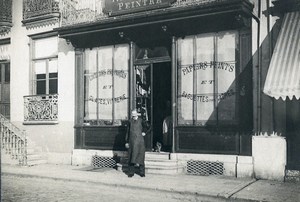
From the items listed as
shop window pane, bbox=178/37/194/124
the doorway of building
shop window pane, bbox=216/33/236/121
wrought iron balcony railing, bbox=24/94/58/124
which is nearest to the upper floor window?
wrought iron balcony railing, bbox=24/94/58/124

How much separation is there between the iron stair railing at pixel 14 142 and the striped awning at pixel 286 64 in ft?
29.3

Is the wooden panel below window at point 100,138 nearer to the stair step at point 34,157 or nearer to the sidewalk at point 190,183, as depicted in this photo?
the sidewalk at point 190,183

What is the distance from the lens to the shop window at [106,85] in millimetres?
13094

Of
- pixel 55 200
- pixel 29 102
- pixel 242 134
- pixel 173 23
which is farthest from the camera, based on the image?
pixel 29 102

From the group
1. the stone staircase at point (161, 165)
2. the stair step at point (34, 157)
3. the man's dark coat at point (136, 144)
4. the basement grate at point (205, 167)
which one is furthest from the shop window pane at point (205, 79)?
the stair step at point (34, 157)

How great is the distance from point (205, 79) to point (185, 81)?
68 cm

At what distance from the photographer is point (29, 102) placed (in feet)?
49.2

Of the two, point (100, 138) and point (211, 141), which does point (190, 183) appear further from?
point (100, 138)

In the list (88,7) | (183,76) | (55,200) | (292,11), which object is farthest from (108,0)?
(55,200)

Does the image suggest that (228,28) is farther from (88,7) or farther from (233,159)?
(88,7)

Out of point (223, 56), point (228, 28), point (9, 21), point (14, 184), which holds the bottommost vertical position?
point (14, 184)

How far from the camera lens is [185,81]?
38.7ft

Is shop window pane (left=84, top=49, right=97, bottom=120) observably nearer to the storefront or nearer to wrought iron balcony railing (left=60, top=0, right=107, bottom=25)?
the storefront

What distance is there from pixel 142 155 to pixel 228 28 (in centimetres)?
451
